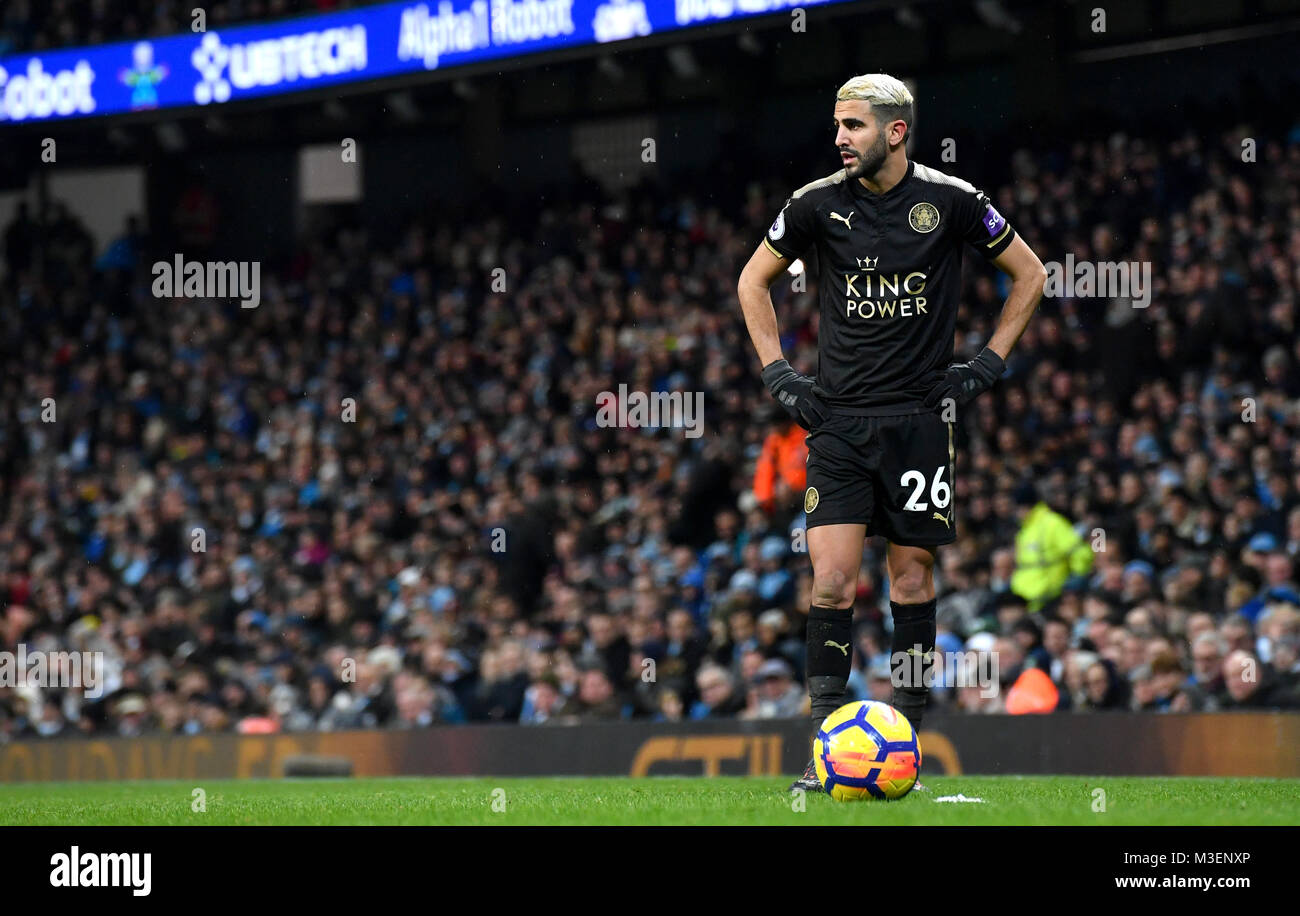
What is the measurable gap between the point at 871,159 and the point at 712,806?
7.62 feet

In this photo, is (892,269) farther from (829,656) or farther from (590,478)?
(590,478)

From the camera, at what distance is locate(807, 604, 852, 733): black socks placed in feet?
22.0

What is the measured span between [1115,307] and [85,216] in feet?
51.1

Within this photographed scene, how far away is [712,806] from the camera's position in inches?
256

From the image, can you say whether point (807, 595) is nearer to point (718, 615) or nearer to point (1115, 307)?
point (718, 615)

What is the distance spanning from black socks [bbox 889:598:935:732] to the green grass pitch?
346mm

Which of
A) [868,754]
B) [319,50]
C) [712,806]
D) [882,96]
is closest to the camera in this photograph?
[868,754]

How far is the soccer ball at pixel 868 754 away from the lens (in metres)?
6.27

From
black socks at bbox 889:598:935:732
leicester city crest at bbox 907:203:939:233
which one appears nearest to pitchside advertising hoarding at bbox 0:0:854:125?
leicester city crest at bbox 907:203:939:233

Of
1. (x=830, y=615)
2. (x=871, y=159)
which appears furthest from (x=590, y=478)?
(x=871, y=159)

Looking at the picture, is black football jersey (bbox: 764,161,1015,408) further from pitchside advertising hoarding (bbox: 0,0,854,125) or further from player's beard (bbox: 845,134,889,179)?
pitchside advertising hoarding (bbox: 0,0,854,125)

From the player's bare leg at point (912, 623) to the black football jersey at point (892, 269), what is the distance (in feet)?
1.88

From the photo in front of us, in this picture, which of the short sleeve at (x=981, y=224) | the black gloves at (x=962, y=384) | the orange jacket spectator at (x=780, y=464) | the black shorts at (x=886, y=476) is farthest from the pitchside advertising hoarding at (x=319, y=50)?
the black shorts at (x=886, y=476)

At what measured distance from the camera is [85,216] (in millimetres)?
25078
